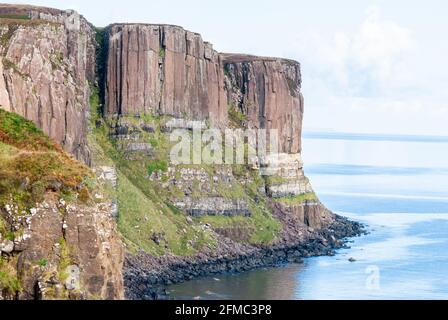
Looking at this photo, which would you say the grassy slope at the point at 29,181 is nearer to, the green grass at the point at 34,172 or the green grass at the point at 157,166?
the green grass at the point at 34,172

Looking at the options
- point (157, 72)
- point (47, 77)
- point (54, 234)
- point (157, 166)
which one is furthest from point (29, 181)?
point (157, 72)

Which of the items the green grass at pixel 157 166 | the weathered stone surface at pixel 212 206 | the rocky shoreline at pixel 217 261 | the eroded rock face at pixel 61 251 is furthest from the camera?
the green grass at pixel 157 166

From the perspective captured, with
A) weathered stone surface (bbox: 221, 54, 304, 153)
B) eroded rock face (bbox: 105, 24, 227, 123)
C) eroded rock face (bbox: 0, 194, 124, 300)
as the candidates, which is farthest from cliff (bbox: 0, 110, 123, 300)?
weathered stone surface (bbox: 221, 54, 304, 153)

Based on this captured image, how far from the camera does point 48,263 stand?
4906 centimetres

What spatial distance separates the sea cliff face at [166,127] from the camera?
100125 mm

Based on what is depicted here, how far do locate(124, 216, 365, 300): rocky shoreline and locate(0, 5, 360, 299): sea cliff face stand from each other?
0.72 ft

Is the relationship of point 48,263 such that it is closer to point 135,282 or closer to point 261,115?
point 135,282

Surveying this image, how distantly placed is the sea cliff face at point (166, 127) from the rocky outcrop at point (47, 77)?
0.41 ft

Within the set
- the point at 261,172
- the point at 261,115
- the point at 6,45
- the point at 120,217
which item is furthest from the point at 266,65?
the point at 6,45

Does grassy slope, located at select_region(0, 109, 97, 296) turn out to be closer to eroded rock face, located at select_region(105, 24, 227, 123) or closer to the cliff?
the cliff

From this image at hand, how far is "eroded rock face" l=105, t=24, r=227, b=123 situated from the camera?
408 feet

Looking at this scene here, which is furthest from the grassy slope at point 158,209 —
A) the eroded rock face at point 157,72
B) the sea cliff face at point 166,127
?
the eroded rock face at point 157,72

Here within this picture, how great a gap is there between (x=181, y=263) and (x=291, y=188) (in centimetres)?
3803

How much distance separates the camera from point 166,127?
125 meters
